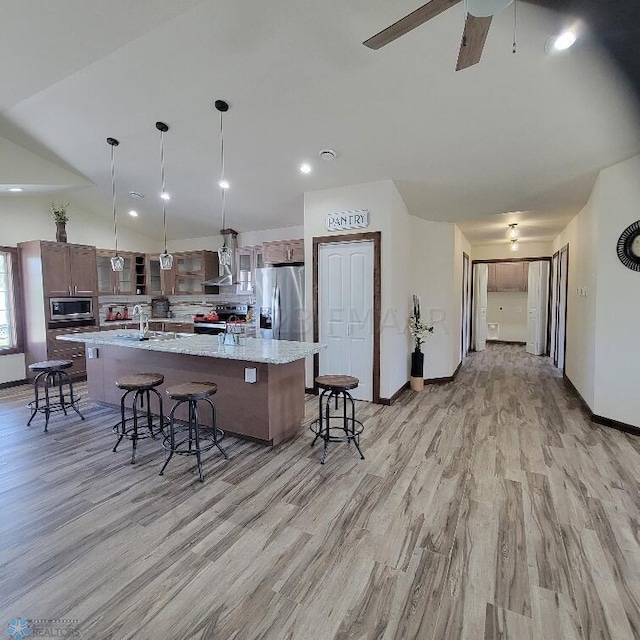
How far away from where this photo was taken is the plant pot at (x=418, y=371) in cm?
527

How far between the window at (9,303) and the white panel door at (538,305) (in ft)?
33.1

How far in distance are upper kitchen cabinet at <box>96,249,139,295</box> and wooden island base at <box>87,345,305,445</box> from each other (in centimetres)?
327

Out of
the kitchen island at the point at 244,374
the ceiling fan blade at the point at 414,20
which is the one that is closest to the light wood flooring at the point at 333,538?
the kitchen island at the point at 244,374

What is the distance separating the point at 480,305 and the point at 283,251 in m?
5.62

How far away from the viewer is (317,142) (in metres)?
3.77

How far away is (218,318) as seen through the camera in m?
6.76

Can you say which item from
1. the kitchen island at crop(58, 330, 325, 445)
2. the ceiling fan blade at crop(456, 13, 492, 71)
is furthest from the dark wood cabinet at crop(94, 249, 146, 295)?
the ceiling fan blade at crop(456, 13, 492, 71)

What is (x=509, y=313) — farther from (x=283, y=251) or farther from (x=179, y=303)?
(x=179, y=303)

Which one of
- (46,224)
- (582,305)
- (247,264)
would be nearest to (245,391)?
(247,264)

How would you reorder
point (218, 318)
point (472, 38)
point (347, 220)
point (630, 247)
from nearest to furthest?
point (472, 38) → point (630, 247) → point (347, 220) → point (218, 318)

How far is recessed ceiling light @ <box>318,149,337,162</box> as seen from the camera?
153 inches

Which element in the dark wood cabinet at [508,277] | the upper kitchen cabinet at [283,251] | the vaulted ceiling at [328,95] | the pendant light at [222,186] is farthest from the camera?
the dark wood cabinet at [508,277]

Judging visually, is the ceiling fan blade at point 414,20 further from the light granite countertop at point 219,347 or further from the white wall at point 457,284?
the white wall at point 457,284

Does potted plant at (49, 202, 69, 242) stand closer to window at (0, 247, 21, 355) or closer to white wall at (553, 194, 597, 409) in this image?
window at (0, 247, 21, 355)
